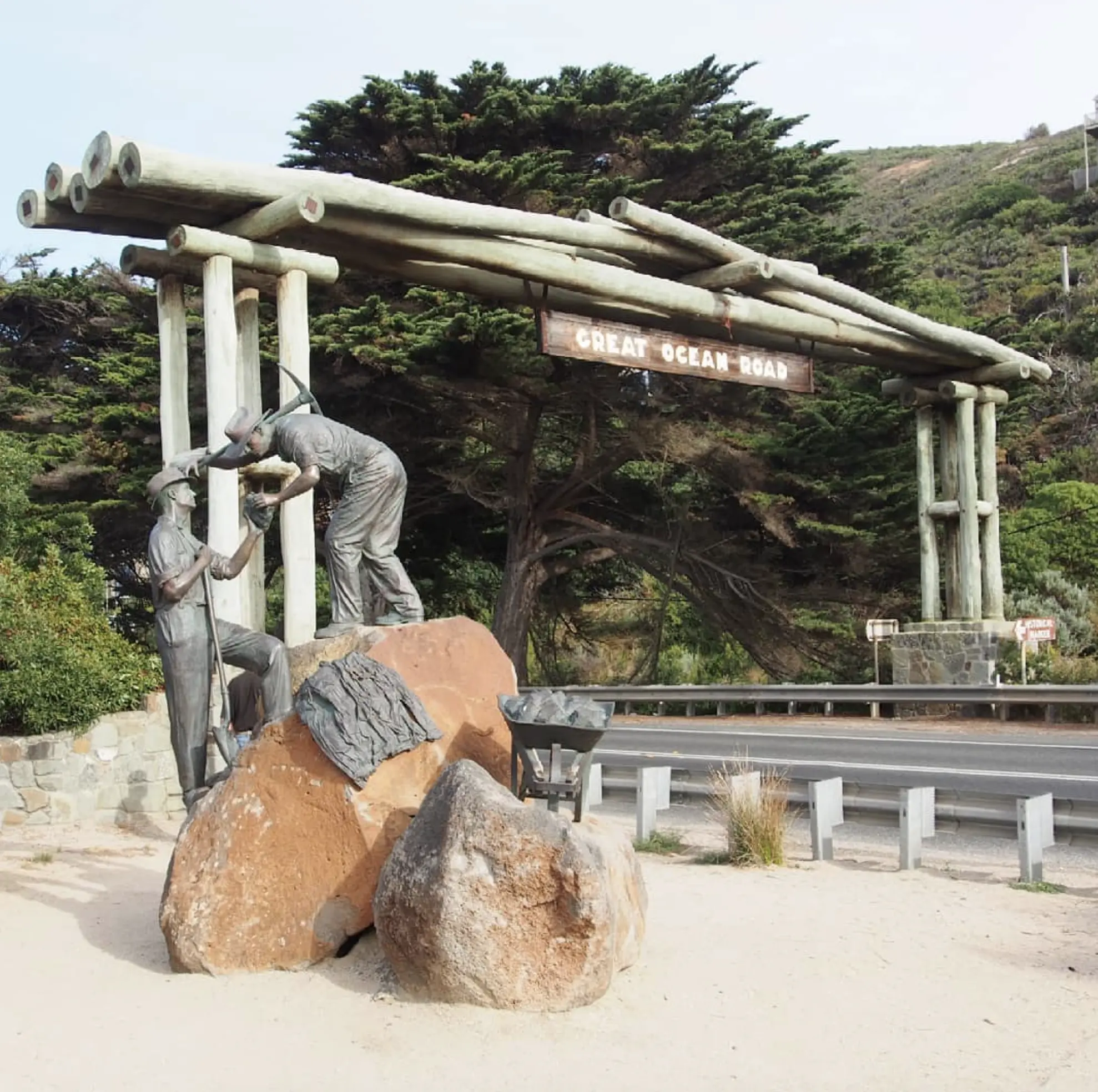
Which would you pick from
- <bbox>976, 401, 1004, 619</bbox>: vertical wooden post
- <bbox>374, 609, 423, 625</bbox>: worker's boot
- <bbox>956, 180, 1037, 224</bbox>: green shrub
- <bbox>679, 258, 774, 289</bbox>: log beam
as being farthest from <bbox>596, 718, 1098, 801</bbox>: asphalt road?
<bbox>956, 180, 1037, 224</bbox>: green shrub

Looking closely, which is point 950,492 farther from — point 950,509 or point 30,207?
point 30,207

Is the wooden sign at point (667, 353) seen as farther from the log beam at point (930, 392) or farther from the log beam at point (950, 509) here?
the log beam at point (950, 509)

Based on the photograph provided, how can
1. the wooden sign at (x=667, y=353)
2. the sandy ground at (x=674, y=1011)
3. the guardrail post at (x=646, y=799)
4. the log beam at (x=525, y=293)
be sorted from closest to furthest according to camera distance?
the sandy ground at (x=674, y=1011), the guardrail post at (x=646, y=799), the log beam at (x=525, y=293), the wooden sign at (x=667, y=353)

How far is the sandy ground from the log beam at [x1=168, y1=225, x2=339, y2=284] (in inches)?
209

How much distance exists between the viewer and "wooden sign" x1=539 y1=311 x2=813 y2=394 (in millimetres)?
13297

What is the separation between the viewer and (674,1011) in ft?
19.0

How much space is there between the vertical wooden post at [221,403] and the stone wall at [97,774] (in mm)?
1234

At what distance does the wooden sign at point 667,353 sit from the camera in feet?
43.6

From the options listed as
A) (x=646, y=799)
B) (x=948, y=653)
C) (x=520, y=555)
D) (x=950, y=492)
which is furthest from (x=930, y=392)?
(x=646, y=799)

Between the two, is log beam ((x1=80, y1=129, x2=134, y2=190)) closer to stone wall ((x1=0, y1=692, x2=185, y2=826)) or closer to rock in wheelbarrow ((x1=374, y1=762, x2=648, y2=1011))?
stone wall ((x1=0, y1=692, x2=185, y2=826))

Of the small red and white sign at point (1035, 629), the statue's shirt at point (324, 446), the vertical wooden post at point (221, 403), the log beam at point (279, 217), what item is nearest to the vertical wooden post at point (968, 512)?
the small red and white sign at point (1035, 629)

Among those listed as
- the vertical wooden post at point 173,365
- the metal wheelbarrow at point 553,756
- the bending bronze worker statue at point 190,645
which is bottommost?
the metal wheelbarrow at point 553,756

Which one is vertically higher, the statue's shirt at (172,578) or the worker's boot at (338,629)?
the statue's shirt at (172,578)

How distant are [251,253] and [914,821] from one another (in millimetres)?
6879
